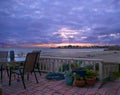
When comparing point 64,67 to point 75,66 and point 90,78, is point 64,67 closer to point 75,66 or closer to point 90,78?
point 75,66

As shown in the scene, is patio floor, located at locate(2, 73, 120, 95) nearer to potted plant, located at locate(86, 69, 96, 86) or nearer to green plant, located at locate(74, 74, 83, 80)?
potted plant, located at locate(86, 69, 96, 86)

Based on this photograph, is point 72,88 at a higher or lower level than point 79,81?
lower

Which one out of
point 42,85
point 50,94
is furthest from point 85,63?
point 50,94

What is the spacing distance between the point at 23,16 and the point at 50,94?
267 inches

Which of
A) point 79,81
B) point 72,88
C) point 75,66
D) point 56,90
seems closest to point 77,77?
point 79,81

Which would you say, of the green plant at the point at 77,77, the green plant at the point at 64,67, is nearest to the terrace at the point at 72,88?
the green plant at the point at 77,77

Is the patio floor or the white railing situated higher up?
the white railing

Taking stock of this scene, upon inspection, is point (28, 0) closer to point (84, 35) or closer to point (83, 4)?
point (83, 4)

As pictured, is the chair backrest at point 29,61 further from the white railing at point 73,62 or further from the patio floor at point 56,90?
the white railing at point 73,62

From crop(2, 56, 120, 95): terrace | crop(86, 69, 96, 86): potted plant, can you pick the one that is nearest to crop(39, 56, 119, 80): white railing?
crop(2, 56, 120, 95): terrace

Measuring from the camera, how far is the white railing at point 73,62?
4.70 meters

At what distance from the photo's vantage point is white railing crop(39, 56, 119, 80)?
470 centimetres

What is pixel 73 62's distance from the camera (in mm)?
5332

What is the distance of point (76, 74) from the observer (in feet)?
14.2
